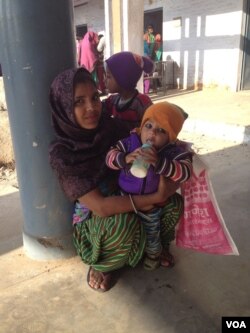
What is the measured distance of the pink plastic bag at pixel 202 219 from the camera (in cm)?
198

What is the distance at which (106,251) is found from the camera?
1.94m

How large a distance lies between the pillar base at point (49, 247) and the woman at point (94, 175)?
295 millimetres

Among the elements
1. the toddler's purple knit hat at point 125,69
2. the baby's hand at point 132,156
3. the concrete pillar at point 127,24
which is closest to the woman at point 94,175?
the baby's hand at point 132,156

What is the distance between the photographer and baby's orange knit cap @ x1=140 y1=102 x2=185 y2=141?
1722mm

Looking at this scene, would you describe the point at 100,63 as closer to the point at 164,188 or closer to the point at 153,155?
the point at 164,188

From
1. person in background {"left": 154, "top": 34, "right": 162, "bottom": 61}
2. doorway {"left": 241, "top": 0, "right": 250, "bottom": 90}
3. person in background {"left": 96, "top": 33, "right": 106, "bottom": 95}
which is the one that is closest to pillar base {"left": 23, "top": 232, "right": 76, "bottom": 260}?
person in background {"left": 96, "top": 33, "right": 106, "bottom": 95}

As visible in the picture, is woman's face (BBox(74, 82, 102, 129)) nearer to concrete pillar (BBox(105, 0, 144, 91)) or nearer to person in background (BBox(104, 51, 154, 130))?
person in background (BBox(104, 51, 154, 130))

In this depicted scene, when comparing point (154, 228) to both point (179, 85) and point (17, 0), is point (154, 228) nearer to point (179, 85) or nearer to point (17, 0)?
point (17, 0)

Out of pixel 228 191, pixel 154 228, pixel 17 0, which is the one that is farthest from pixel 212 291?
pixel 17 0

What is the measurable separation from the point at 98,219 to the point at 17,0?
1175mm

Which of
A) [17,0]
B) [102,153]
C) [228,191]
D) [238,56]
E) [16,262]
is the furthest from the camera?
[238,56]

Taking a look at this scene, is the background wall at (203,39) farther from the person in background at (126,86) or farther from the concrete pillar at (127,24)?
the person in background at (126,86)

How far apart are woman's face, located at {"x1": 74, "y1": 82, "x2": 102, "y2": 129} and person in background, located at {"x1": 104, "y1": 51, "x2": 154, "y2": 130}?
0.45 m

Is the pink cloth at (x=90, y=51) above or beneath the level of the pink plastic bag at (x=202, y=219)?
above
